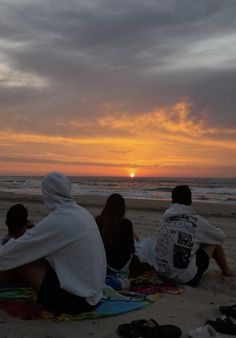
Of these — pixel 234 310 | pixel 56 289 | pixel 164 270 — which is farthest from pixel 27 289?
pixel 234 310

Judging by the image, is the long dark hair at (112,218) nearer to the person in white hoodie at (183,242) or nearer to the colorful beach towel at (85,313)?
the person in white hoodie at (183,242)

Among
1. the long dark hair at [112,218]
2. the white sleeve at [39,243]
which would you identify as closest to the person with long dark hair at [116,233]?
the long dark hair at [112,218]

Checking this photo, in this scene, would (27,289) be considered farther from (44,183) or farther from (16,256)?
(44,183)

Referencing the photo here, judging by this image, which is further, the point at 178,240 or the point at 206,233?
the point at 206,233

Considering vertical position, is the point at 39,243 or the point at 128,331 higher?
the point at 39,243

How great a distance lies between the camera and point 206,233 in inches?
210

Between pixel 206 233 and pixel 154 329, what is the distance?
76.6 inches

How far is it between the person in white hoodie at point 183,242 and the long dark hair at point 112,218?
1.84 feet

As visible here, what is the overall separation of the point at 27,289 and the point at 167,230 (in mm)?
1768

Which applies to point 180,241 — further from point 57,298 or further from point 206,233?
point 57,298

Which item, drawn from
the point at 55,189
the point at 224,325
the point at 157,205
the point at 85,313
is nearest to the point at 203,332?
the point at 224,325

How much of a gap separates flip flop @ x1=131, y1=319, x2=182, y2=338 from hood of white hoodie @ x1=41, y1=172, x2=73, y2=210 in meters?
1.24

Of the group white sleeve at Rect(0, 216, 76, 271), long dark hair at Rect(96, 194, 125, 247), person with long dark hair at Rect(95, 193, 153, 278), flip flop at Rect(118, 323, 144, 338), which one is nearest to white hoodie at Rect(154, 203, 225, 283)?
person with long dark hair at Rect(95, 193, 153, 278)

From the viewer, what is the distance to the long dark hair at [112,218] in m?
5.13
